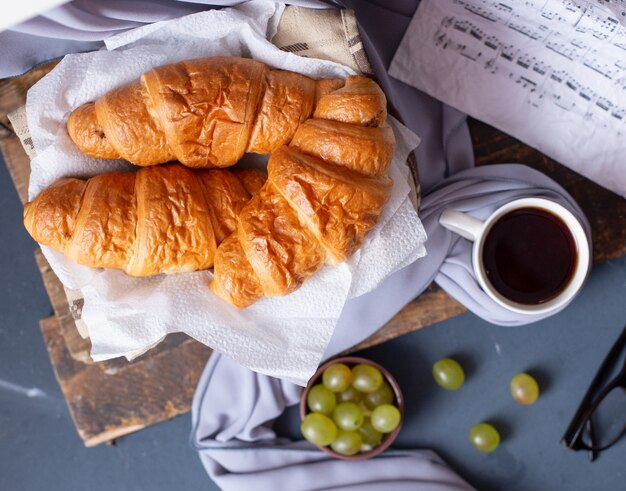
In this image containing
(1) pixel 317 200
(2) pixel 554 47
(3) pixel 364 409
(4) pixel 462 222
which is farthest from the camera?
(3) pixel 364 409

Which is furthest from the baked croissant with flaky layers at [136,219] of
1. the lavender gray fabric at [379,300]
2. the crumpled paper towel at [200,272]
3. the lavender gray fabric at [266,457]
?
the lavender gray fabric at [266,457]

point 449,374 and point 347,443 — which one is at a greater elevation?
point 449,374

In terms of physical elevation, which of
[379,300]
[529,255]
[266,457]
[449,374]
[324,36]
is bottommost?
[266,457]

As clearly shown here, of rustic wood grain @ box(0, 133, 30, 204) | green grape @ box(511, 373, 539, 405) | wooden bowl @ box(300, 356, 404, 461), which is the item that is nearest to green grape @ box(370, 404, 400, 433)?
wooden bowl @ box(300, 356, 404, 461)

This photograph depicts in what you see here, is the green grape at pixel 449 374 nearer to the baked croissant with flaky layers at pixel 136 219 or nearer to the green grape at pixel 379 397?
the green grape at pixel 379 397

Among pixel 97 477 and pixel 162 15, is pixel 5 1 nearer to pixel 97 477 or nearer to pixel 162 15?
pixel 162 15

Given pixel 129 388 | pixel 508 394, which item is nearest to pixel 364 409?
pixel 508 394

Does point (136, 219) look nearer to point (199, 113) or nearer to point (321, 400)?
point (199, 113)
